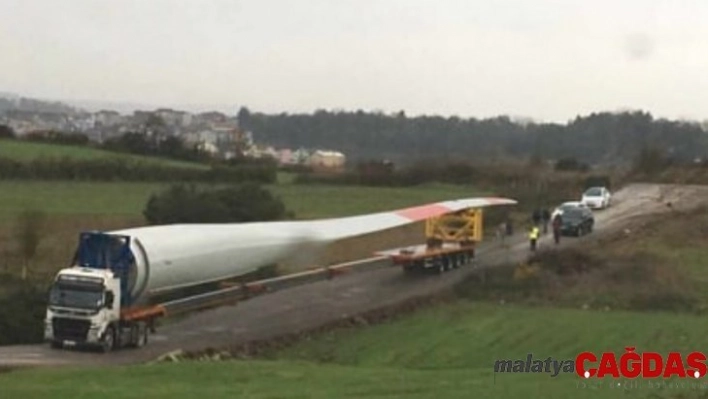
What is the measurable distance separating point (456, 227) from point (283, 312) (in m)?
14.1

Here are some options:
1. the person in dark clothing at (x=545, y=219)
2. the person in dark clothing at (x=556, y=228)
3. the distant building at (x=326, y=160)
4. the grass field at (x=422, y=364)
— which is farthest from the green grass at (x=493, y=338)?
the distant building at (x=326, y=160)

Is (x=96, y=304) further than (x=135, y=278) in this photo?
No

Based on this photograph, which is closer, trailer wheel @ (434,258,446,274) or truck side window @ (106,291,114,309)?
truck side window @ (106,291,114,309)

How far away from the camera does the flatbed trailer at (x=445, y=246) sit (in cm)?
4217

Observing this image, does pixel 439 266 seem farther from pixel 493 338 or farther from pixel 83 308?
pixel 83 308

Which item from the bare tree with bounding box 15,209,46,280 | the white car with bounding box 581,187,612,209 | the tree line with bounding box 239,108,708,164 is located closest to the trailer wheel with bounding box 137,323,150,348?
the bare tree with bounding box 15,209,46,280

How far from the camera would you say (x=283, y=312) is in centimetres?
3406

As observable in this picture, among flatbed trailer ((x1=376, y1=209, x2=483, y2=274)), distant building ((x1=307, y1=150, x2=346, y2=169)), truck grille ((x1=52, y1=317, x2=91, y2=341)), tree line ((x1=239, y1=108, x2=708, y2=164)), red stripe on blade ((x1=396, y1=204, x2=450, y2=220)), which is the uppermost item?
tree line ((x1=239, y1=108, x2=708, y2=164))

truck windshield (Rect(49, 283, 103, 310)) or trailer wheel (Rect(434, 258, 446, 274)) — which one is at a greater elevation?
truck windshield (Rect(49, 283, 103, 310))

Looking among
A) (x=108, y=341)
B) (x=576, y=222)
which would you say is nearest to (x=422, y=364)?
(x=108, y=341)

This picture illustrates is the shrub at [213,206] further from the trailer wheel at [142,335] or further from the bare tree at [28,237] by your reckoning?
the trailer wheel at [142,335]

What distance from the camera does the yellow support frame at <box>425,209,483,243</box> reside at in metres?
45.6

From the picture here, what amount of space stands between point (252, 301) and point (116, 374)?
1566cm

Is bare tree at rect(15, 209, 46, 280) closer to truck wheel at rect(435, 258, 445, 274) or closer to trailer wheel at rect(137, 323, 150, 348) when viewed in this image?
trailer wheel at rect(137, 323, 150, 348)
